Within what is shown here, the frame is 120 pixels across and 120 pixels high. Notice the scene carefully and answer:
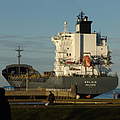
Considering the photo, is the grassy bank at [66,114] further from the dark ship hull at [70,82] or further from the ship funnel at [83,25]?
the ship funnel at [83,25]

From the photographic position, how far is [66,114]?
70.0ft

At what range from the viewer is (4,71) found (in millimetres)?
78500

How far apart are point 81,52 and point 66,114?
57904 millimetres

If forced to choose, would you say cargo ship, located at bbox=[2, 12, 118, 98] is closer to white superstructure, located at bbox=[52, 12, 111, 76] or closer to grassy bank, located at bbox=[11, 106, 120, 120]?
white superstructure, located at bbox=[52, 12, 111, 76]

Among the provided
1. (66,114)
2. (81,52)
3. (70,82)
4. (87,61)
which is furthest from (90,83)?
(66,114)

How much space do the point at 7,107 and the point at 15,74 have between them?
230 feet

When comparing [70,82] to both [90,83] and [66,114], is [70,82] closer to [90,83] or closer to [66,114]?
[90,83]

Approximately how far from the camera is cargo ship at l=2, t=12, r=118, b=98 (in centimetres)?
7275

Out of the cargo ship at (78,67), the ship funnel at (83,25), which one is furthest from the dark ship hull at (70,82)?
the ship funnel at (83,25)

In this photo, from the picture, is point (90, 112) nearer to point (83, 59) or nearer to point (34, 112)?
point (34, 112)

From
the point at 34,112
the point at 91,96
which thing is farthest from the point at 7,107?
the point at 91,96

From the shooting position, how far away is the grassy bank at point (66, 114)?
20.8 meters

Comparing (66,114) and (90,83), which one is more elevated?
(90,83)

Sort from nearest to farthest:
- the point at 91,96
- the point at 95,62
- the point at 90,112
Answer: the point at 90,112
the point at 91,96
the point at 95,62
